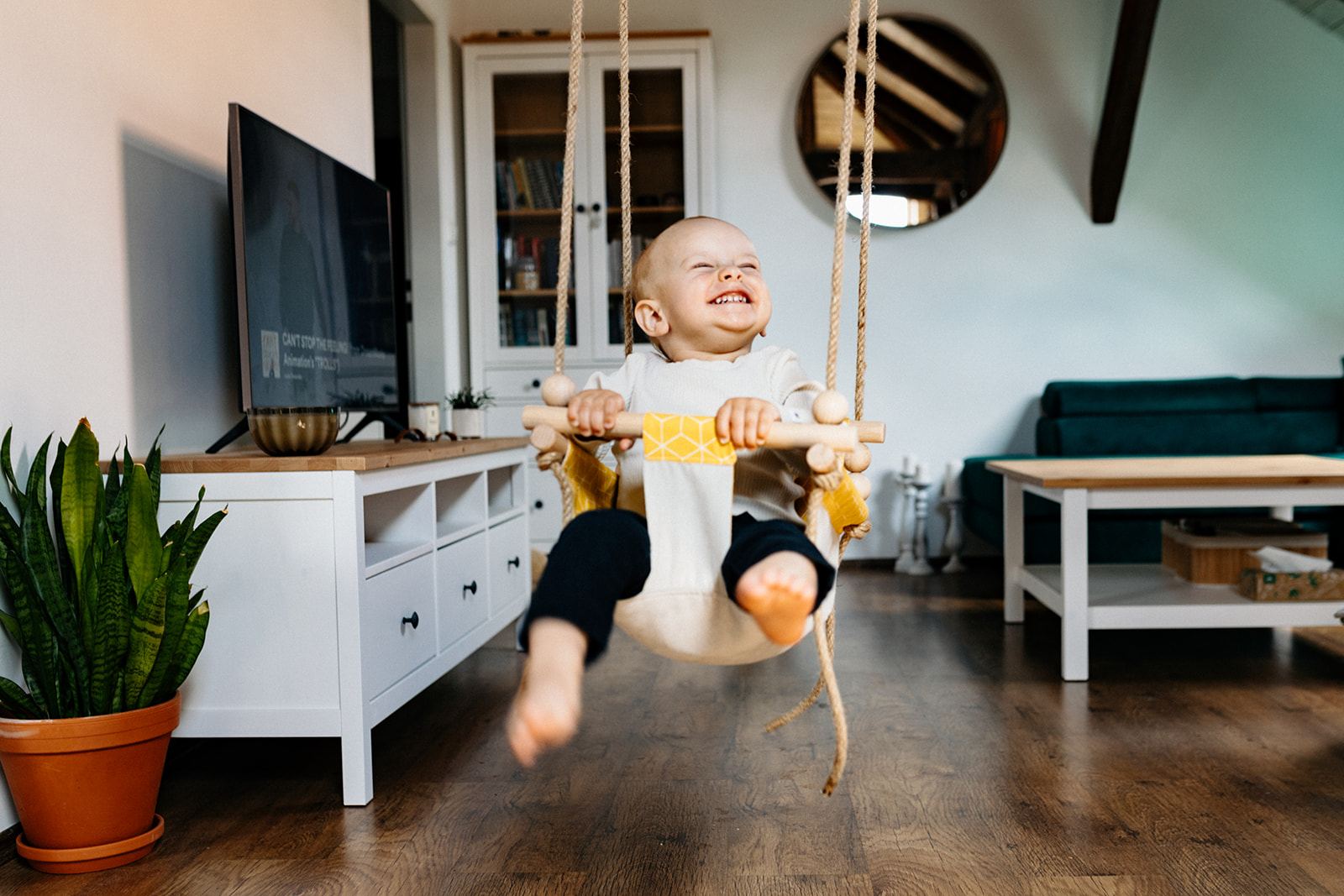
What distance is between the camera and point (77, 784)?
1518 mm

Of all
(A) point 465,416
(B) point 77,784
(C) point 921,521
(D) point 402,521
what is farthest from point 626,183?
(C) point 921,521

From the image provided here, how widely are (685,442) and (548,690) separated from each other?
387 mm

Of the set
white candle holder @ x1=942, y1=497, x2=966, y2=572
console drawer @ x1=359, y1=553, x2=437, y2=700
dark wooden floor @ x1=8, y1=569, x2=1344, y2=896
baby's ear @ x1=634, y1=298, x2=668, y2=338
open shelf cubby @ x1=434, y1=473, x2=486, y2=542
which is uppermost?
baby's ear @ x1=634, y1=298, x2=668, y2=338

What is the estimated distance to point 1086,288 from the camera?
164 inches

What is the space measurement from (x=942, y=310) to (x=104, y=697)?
3.42 metres

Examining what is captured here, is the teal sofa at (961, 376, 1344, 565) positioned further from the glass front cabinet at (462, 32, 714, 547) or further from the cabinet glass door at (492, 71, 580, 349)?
the cabinet glass door at (492, 71, 580, 349)

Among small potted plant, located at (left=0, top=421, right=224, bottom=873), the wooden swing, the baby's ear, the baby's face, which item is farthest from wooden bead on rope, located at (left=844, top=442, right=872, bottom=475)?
small potted plant, located at (left=0, top=421, right=224, bottom=873)

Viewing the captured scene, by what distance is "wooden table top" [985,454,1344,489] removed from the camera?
96.9 inches

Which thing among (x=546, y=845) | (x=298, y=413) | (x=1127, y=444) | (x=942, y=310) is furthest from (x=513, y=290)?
(x=546, y=845)

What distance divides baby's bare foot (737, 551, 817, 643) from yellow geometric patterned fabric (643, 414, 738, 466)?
177mm

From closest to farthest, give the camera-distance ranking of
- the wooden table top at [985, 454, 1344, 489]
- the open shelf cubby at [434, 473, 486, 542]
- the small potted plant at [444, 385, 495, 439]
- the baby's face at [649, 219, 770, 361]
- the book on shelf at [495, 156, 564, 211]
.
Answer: the baby's face at [649, 219, 770, 361], the wooden table top at [985, 454, 1344, 489], the open shelf cubby at [434, 473, 486, 542], the small potted plant at [444, 385, 495, 439], the book on shelf at [495, 156, 564, 211]

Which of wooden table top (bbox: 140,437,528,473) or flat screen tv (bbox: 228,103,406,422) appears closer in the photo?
wooden table top (bbox: 140,437,528,473)

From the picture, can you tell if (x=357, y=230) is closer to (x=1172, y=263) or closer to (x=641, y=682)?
(x=641, y=682)

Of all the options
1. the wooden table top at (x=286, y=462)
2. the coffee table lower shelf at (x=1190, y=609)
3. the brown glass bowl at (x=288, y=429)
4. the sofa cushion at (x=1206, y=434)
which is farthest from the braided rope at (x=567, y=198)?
the sofa cushion at (x=1206, y=434)
